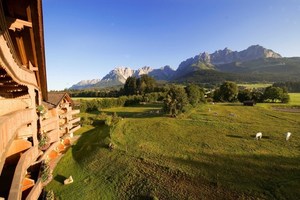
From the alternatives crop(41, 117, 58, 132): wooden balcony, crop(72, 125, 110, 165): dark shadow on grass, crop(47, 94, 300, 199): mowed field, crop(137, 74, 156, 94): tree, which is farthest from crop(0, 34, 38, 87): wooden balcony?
crop(137, 74, 156, 94): tree

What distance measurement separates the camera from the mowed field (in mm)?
19953

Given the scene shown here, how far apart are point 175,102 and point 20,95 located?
153 feet

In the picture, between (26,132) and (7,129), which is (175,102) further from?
(7,129)

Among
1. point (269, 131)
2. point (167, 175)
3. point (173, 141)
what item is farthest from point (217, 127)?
point (167, 175)

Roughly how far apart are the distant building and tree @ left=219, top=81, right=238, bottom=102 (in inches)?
3463

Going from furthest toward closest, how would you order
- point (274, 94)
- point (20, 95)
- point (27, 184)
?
point (274, 94)
point (20, 95)
point (27, 184)

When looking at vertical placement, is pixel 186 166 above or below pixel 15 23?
below

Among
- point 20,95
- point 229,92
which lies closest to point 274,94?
point 229,92

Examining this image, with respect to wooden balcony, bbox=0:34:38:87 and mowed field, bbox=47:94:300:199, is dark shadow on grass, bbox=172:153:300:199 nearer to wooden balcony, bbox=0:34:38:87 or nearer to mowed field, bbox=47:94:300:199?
mowed field, bbox=47:94:300:199

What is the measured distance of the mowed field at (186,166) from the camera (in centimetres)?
1995

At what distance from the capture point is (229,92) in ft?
290

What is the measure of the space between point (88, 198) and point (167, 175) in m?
8.74

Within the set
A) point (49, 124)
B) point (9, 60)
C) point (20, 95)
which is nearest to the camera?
point (9, 60)

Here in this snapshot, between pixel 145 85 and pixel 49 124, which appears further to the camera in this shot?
pixel 145 85
